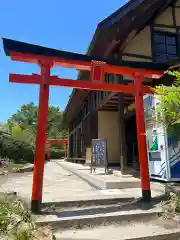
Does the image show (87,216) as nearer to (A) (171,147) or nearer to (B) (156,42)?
(A) (171,147)

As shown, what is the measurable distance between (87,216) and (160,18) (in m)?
7.95

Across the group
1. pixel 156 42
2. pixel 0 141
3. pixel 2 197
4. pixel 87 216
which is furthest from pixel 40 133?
pixel 0 141

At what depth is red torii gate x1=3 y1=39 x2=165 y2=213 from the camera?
424 cm

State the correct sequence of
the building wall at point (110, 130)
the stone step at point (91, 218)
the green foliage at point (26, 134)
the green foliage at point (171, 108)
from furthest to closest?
the green foliage at point (26, 134) < the building wall at point (110, 130) < the green foliage at point (171, 108) < the stone step at point (91, 218)

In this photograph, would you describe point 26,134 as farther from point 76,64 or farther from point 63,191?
point 76,64

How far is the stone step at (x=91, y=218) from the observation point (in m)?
3.62

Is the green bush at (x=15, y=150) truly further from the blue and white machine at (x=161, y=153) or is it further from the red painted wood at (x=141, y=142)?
the red painted wood at (x=141, y=142)

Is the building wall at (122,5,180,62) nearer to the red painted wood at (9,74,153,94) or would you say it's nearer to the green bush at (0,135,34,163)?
the red painted wood at (9,74,153,94)

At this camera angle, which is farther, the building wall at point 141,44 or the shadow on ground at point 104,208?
the building wall at point 141,44

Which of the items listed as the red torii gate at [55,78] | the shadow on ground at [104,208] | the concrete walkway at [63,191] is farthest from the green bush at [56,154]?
the shadow on ground at [104,208]

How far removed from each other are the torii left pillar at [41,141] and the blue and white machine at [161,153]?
2.54 m

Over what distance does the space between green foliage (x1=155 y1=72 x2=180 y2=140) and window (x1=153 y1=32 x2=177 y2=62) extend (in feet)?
15.5

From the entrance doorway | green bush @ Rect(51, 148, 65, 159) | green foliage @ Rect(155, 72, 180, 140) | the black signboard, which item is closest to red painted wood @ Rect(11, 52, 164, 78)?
green foliage @ Rect(155, 72, 180, 140)

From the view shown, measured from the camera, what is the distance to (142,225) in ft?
12.4
